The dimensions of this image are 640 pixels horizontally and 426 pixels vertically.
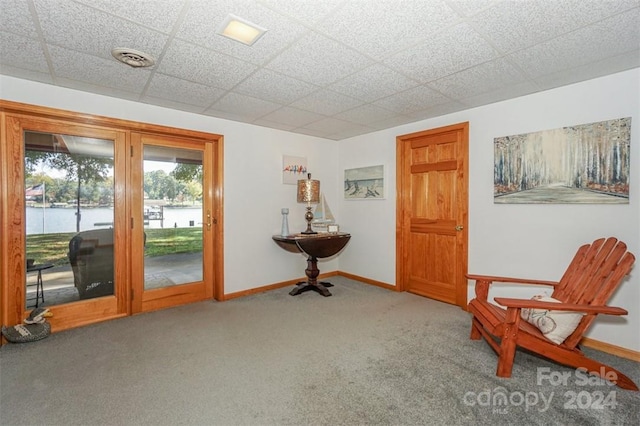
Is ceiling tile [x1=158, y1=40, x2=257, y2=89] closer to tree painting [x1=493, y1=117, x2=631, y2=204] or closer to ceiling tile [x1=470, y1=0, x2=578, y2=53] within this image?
ceiling tile [x1=470, y1=0, x2=578, y2=53]

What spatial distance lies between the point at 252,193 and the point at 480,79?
2729mm

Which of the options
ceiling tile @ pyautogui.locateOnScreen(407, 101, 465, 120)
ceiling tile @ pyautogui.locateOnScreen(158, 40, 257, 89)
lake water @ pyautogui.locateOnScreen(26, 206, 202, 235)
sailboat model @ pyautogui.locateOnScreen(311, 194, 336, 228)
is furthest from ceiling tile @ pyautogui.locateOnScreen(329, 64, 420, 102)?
lake water @ pyautogui.locateOnScreen(26, 206, 202, 235)

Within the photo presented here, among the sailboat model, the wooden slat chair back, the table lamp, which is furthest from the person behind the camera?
the sailboat model

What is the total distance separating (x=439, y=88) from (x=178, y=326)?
10.6 ft

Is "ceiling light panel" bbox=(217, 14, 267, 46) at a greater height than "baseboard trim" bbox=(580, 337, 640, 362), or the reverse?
"ceiling light panel" bbox=(217, 14, 267, 46)

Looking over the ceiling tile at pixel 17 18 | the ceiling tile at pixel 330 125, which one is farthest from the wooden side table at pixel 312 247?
the ceiling tile at pixel 17 18

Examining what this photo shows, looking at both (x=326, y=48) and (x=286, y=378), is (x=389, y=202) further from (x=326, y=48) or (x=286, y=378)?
(x=286, y=378)

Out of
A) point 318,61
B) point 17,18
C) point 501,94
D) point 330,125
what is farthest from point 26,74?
point 501,94

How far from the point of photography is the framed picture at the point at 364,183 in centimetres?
412

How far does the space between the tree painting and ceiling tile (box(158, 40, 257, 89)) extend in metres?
2.51

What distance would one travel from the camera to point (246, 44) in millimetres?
1899

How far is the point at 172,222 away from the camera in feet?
10.9

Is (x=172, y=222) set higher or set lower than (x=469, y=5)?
lower

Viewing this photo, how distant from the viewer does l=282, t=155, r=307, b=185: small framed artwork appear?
410 centimetres
